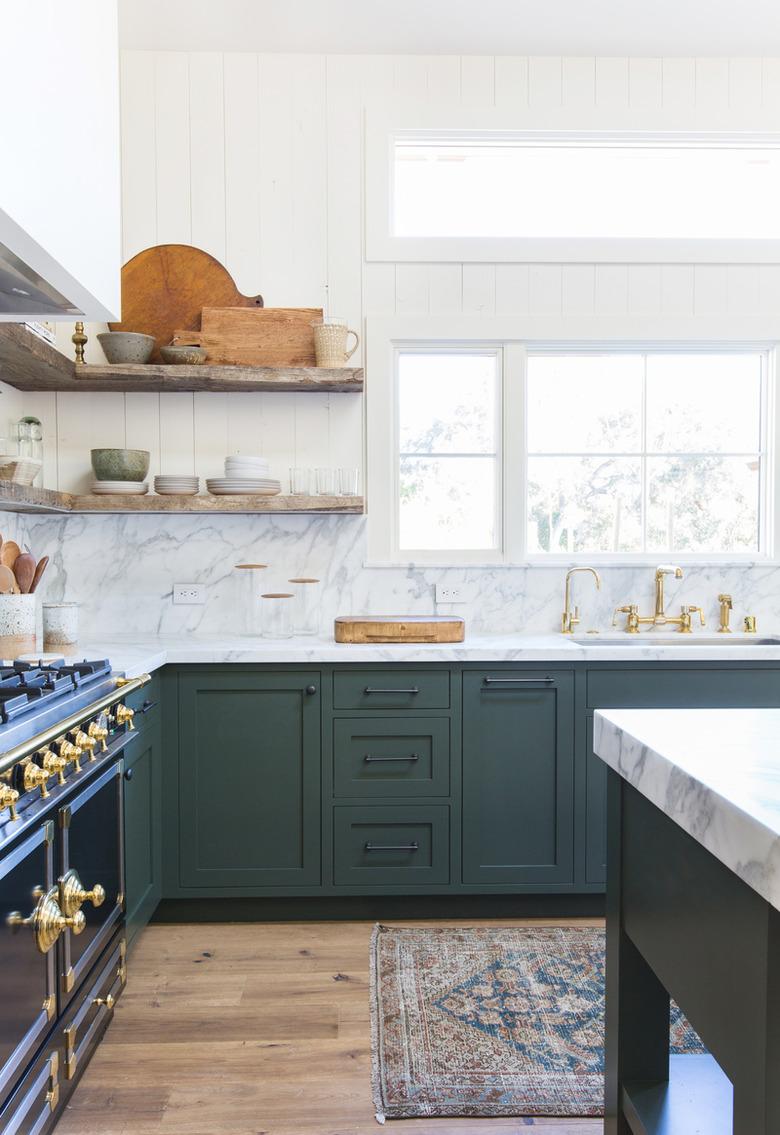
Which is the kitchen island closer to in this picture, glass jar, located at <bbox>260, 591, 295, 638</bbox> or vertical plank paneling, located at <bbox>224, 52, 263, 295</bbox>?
glass jar, located at <bbox>260, 591, 295, 638</bbox>

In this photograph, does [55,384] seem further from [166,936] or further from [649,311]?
[649,311]

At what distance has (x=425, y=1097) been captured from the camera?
1.90 m

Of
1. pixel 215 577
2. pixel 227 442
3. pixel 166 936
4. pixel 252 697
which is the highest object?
pixel 227 442

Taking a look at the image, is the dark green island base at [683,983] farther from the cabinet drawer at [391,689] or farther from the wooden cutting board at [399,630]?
the wooden cutting board at [399,630]

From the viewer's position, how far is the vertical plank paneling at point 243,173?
10.8ft

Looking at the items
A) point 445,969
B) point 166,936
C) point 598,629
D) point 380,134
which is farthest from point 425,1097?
point 380,134

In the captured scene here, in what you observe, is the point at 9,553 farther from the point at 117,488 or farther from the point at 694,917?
the point at 694,917

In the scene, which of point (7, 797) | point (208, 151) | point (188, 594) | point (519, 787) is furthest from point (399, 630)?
point (208, 151)

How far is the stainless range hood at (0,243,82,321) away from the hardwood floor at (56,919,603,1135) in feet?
5.84

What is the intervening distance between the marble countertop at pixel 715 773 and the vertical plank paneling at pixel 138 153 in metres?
2.82

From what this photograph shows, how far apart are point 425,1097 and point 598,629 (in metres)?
1.93

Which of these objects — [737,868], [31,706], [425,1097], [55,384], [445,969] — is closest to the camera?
[737,868]

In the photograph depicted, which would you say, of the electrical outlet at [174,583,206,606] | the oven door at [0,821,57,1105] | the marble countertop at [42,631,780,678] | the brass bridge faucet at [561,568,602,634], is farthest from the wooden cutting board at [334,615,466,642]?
the oven door at [0,821,57,1105]

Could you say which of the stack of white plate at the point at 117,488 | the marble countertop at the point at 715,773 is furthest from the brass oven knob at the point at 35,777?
the stack of white plate at the point at 117,488
